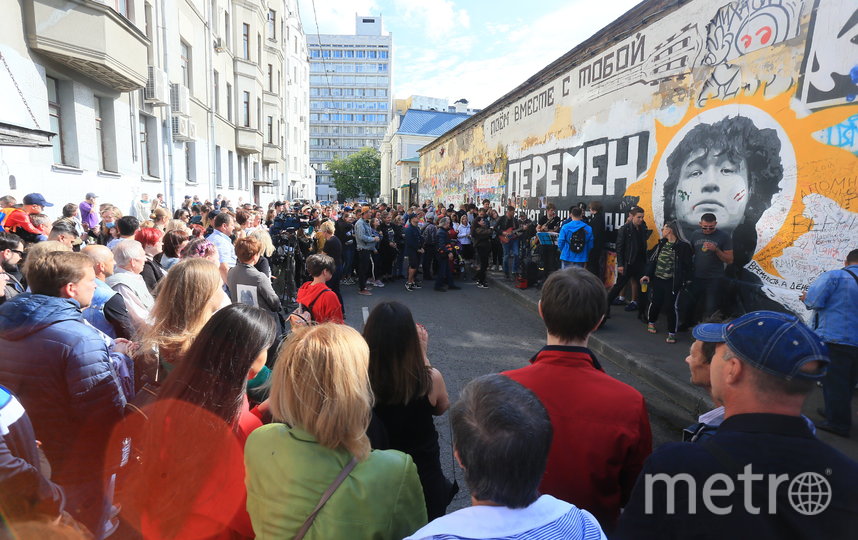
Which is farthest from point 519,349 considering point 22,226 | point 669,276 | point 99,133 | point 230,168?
point 230,168

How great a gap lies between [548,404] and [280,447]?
102cm

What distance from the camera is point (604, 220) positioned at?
9.44m

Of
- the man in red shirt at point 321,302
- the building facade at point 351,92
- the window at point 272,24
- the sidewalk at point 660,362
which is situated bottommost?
the sidewalk at point 660,362

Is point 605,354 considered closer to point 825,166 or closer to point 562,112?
point 825,166

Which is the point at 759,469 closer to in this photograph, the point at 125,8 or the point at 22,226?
the point at 22,226

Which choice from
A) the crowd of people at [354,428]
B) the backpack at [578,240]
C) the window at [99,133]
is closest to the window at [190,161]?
the window at [99,133]

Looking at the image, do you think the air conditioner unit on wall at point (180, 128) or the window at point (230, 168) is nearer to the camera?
the air conditioner unit on wall at point (180, 128)

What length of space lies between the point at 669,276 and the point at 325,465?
21.3ft

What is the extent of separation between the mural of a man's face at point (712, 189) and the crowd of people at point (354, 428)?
5.41 meters

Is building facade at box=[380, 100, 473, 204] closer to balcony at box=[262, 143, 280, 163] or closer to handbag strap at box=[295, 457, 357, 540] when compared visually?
balcony at box=[262, 143, 280, 163]

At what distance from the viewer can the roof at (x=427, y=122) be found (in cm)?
4491

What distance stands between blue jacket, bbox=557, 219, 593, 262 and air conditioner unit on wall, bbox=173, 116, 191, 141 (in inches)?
536

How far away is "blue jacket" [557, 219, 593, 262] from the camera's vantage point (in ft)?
A: 27.9

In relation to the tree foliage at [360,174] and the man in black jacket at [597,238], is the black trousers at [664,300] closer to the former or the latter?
the man in black jacket at [597,238]
